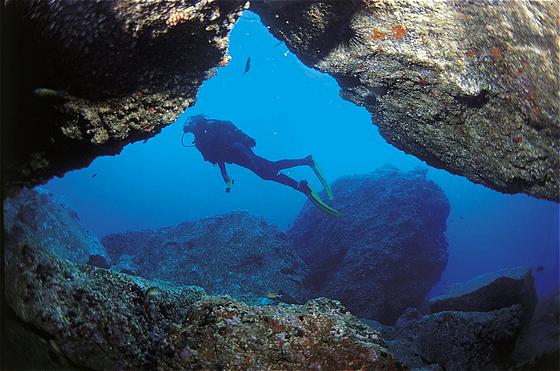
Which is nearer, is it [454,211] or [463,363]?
[463,363]

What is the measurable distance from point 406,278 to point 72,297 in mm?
8266

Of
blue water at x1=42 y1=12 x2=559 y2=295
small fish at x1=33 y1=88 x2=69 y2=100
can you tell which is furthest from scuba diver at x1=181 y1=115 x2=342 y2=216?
small fish at x1=33 y1=88 x2=69 y2=100

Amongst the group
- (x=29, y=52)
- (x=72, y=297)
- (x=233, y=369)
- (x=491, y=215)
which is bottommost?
(x=233, y=369)

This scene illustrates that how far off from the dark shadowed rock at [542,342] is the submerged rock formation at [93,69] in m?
3.49

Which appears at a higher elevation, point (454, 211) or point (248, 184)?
point (248, 184)

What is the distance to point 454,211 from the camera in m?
53.2

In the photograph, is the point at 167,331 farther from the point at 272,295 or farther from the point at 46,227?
the point at 272,295

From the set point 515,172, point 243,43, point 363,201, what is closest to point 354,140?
point 243,43

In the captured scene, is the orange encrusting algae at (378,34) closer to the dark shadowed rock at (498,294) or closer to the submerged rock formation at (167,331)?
the submerged rock formation at (167,331)

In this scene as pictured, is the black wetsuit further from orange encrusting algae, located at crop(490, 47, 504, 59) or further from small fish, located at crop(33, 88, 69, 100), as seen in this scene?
small fish, located at crop(33, 88, 69, 100)

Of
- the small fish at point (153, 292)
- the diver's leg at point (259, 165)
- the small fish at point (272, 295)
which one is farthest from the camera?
the diver's leg at point (259, 165)

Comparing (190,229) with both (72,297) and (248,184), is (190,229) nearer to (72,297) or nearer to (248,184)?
(72,297)

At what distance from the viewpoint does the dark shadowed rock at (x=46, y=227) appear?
2293 millimetres

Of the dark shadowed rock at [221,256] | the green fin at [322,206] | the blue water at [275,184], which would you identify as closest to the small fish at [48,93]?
the dark shadowed rock at [221,256]
